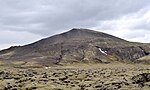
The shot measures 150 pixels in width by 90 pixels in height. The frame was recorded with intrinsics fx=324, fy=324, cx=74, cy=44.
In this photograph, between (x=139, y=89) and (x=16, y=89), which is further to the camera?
(x=16, y=89)

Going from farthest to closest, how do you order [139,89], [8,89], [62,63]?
[62,63], [8,89], [139,89]

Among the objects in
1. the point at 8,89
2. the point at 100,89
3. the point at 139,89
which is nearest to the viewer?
the point at 139,89

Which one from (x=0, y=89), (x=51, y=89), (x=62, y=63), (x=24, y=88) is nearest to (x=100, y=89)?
(x=51, y=89)

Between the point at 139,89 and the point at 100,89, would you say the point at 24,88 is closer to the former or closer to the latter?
the point at 100,89

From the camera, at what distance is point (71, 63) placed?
19825cm

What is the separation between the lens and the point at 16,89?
3894 cm

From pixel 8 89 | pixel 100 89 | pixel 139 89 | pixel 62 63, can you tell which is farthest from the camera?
pixel 62 63

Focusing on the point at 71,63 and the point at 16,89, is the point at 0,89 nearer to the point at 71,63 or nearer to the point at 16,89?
the point at 16,89

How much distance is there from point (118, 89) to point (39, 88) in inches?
408

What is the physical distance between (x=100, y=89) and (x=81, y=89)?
249cm

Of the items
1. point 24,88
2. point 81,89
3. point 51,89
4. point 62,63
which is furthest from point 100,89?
point 62,63

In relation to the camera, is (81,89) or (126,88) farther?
(81,89)

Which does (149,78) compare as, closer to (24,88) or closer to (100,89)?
(100,89)

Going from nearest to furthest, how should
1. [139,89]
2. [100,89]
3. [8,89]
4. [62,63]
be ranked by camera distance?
[139,89], [100,89], [8,89], [62,63]
